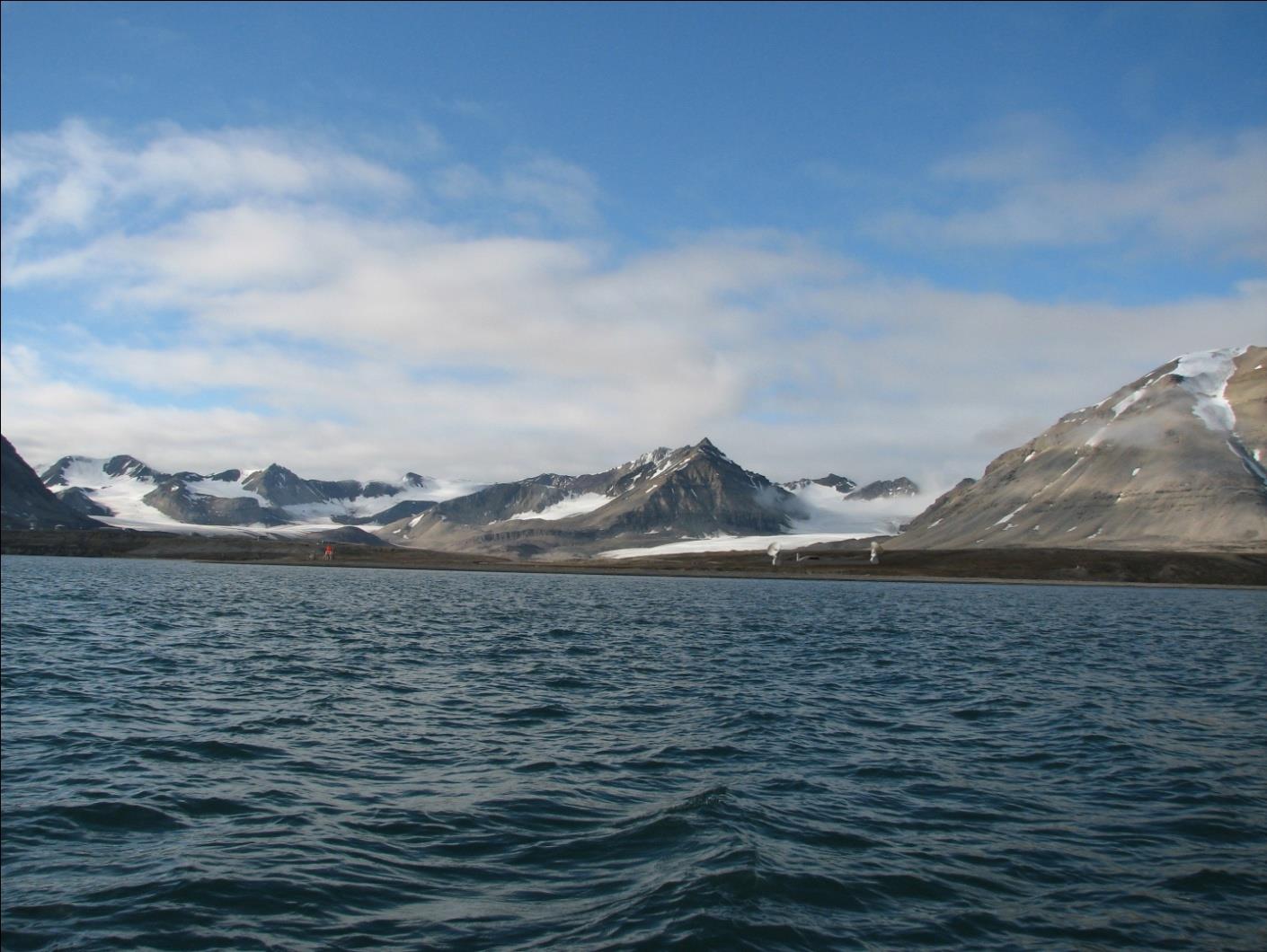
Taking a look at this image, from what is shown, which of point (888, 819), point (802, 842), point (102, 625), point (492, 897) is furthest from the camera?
point (102, 625)

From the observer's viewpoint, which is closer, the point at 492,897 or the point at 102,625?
the point at 492,897

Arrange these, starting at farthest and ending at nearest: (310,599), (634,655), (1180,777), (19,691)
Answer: (310,599) < (634,655) < (19,691) < (1180,777)

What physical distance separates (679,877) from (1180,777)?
16777mm

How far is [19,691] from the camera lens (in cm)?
3366

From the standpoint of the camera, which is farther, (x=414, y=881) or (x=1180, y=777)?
(x=1180, y=777)

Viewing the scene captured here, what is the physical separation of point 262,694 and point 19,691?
8325mm

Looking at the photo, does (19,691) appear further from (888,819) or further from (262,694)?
(888,819)

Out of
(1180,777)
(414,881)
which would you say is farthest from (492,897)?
(1180,777)

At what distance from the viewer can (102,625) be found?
63000 mm

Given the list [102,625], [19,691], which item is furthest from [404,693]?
[102,625]

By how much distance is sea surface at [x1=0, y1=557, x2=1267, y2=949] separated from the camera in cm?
1545

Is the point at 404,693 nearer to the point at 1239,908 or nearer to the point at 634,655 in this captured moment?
the point at 634,655

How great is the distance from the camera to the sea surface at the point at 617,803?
15.4 metres

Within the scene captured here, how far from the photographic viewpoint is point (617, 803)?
72.4ft
